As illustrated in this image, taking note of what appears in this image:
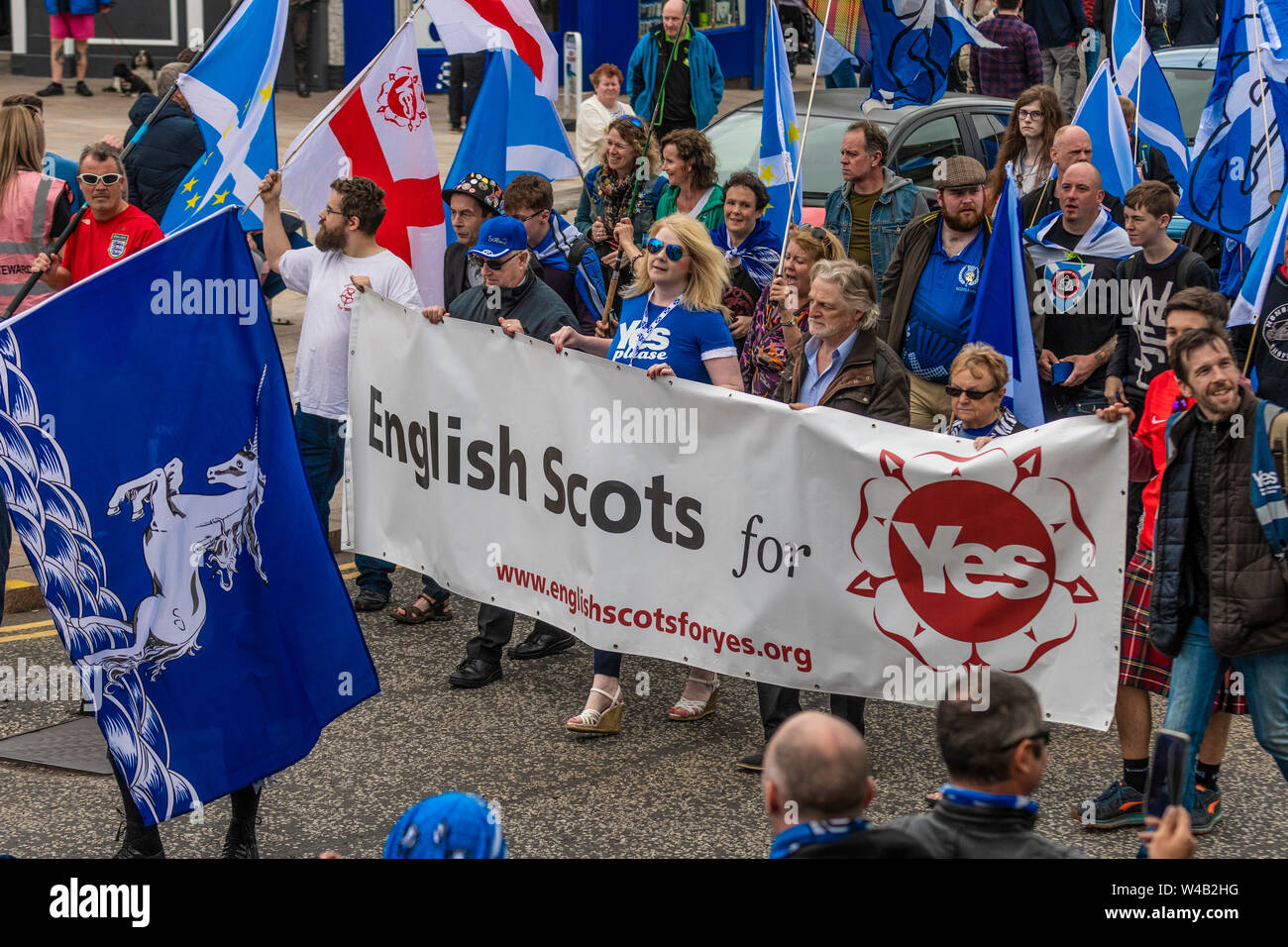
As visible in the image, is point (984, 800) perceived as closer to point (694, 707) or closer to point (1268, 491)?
point (1268, 491)

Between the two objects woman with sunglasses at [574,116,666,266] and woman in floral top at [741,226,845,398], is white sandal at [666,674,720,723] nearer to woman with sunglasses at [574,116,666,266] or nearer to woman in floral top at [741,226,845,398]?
woman in floral top at [741,226,845,398]

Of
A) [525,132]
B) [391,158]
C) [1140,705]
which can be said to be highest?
[525,132]

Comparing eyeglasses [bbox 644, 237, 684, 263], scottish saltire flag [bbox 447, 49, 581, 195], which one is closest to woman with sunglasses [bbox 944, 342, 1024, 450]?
eyeglasses [bbox 644, 237, 684, 263]

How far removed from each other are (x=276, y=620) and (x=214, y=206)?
3.06 m

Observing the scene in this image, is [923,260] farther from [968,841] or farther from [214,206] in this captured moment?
[968,841]

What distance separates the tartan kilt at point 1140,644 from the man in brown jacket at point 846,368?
963 mm

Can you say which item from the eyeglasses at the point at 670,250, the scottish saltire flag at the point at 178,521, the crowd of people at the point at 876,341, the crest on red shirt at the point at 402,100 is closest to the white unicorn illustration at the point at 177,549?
the scottish saltire flag at the point at 178,521

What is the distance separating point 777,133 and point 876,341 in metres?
2.88

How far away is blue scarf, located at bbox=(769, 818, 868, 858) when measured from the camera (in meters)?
3.11

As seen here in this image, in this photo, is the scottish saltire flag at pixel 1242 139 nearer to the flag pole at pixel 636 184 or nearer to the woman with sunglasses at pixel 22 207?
the flag pole at pixel 636 184

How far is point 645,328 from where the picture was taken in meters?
6.48

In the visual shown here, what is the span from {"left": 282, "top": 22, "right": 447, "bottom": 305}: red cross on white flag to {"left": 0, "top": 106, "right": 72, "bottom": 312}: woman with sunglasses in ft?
4.25

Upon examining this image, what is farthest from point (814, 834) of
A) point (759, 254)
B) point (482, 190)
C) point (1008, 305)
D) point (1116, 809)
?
point (482, 190)

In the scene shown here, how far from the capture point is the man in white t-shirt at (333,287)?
7.26m
